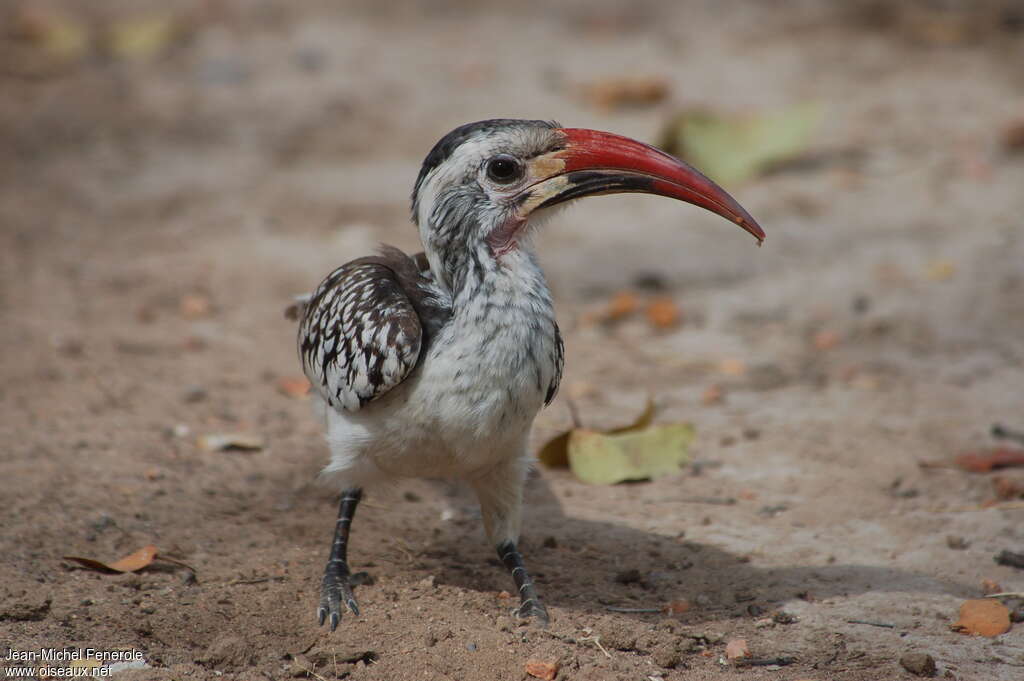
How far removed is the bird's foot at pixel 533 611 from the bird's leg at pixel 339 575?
1.70 feet

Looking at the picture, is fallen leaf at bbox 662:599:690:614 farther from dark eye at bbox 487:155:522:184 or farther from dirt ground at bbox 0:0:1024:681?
dark eye at bbox 487:155:522:184

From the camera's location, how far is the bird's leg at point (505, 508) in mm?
3857

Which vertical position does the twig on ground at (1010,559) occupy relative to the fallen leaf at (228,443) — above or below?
below

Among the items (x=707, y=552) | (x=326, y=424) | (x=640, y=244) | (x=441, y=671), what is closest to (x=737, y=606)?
(x=707, y=552)

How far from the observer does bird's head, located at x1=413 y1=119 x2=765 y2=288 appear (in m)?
3.63

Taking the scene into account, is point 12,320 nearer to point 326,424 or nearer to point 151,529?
point 151,529

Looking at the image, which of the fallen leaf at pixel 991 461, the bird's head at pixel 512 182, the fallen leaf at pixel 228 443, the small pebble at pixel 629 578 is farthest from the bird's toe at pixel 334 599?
the fallen leaf at pixel 991 461

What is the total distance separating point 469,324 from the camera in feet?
11.5

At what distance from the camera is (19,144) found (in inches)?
333

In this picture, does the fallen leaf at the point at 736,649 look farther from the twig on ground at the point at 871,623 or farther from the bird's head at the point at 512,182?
the bird's head at the point at 512,182

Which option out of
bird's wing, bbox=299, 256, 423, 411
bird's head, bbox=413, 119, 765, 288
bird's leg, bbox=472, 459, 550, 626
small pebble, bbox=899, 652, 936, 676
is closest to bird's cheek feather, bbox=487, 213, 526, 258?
bird's head, bbox=413, 119, 765, 288

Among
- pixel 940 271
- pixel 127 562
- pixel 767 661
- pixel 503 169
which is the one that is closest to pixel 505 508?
pixel 767 661

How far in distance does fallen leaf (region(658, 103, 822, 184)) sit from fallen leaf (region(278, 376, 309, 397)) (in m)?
3.19

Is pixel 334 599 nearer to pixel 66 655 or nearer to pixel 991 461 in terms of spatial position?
pixel 66 655
